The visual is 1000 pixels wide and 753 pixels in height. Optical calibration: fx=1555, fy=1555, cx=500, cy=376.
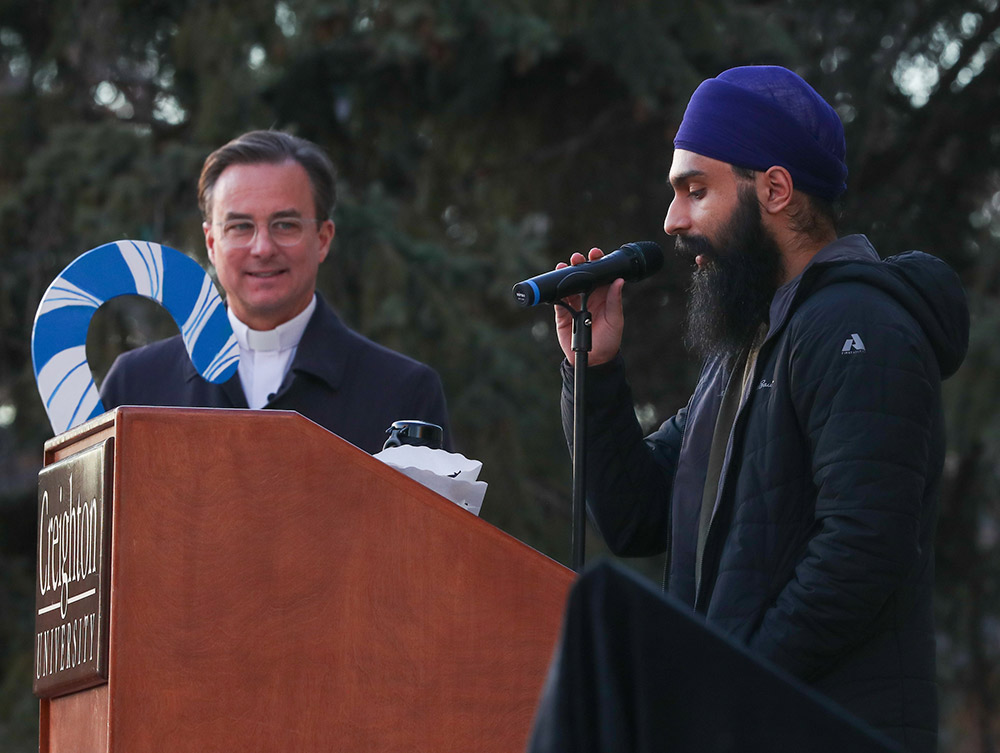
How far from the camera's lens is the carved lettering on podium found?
2.23 m

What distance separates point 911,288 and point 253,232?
1.65 metres

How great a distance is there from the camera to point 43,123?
7535mm

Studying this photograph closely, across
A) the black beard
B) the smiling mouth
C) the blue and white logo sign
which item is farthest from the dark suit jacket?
the black beard

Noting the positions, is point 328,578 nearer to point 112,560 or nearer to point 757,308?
point 112,560

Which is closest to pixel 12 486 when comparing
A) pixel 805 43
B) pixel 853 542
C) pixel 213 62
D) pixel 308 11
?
pixel 213 62

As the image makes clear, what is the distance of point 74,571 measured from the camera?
2375 millimetres

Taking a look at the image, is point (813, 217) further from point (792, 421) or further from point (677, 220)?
point (792, 421)

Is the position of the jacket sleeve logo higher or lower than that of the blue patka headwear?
lower

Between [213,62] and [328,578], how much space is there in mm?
5311

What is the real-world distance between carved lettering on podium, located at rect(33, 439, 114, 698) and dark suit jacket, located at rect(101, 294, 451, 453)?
1053 mm

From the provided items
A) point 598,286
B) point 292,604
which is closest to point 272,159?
point 598,286

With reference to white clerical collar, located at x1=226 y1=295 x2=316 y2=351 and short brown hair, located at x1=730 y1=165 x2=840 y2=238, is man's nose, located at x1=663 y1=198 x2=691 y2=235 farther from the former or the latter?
white clerical collar, located at x1=226 y1=295 x2=316 y2=351

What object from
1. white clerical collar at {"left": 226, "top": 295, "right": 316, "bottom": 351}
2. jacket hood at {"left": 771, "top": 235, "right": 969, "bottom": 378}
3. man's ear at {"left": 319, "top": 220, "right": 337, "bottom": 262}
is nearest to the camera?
jacket hood at {"left": 771, "top": 235, "right": 969, "bottom": 378}

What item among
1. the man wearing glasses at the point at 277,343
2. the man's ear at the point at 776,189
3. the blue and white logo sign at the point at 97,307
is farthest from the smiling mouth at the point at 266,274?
the man's ear at the point at 776,189
